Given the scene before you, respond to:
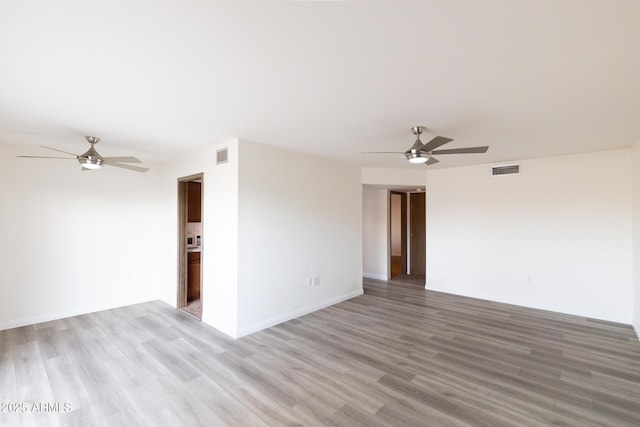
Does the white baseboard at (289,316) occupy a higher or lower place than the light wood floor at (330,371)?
higher

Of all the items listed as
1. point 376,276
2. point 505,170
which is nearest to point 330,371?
point 376,276

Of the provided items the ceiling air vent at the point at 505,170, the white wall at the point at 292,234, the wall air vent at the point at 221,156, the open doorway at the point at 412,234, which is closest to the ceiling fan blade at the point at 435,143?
the white wall at the point at 292,234

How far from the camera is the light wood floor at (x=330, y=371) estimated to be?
2258 mm

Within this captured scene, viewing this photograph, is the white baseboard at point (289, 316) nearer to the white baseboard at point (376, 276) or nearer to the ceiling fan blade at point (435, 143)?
the white baseboard at point (376, 276)

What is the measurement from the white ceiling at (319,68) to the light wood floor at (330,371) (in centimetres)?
256

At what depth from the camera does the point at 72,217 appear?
4473 millimetres

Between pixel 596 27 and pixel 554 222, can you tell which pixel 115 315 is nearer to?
pixel 596 27

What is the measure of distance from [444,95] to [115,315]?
539 centimetres

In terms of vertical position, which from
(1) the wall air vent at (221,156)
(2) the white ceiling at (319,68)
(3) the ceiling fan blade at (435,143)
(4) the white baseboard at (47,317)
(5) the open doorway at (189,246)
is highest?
(2) the white ceiling at (319,68)

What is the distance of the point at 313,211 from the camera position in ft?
15.4

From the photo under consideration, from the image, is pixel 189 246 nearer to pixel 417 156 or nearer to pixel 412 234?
pixel 417 156

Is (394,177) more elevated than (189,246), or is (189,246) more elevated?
(394,177)

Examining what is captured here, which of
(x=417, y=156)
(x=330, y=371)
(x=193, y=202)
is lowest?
(x=330, y=371)

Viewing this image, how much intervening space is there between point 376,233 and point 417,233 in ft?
3.86
